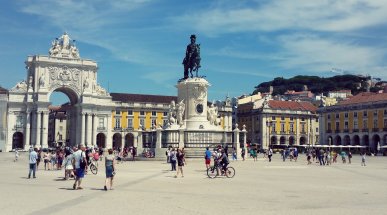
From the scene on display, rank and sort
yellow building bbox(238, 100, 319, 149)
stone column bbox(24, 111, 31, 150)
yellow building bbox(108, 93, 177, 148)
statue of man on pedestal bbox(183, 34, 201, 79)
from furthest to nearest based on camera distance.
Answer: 1. yellow building bbox(238, 100, 319, 149)
2. yellow building bbox(108, 93, 177, 148)
3. stone column bbox(24, 111, 31, 150)
4. statue of man on pedestal bbox(183, 34, 201, 79)

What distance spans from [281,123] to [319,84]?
2272 inches

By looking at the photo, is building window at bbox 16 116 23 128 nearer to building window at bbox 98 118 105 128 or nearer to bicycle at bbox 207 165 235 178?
building window at bbox 98 118 105 128

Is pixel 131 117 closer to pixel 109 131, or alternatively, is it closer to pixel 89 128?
pixel 109 131

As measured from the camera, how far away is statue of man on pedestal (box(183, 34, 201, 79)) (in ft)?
130

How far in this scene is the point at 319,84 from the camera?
153000 millimetres

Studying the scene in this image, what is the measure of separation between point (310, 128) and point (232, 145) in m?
66.7

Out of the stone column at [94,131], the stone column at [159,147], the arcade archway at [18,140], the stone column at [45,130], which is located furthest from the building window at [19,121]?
the stone column at [159,147]

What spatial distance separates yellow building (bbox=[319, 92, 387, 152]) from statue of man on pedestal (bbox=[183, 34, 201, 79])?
4625 centimetres

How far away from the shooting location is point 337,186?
57.4ft

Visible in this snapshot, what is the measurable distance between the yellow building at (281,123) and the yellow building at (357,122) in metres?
10.2

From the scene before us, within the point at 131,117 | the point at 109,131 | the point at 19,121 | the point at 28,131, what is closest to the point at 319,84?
the point at 131,117

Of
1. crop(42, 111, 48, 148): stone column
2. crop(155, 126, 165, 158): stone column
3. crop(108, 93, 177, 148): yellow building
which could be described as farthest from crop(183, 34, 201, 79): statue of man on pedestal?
crop(108, 93, 177, 148): yellow building

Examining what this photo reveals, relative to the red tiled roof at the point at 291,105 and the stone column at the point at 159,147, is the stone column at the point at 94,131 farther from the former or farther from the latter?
the stone column at the point at 159,147

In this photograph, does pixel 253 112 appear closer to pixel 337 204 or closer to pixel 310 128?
pixel 310 128
